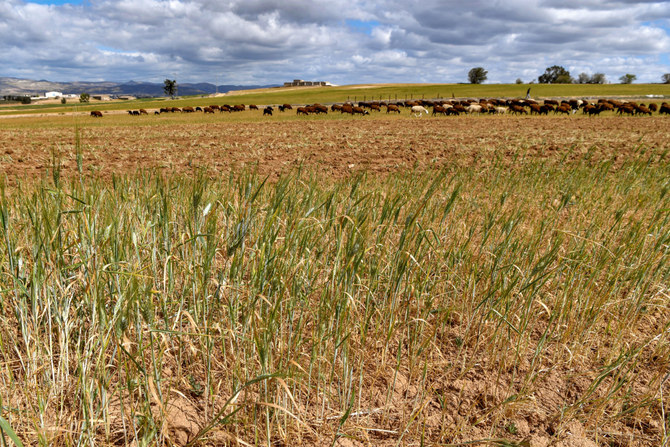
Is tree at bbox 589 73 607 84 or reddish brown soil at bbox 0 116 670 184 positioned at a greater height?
tree at bbox 589 73 607 84

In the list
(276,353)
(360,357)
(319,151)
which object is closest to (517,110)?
(319,151)

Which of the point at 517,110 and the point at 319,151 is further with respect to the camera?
the point at 517,110

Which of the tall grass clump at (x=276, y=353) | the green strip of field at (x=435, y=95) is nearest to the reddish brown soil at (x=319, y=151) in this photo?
the tall grass clump at (x=276, y=353)

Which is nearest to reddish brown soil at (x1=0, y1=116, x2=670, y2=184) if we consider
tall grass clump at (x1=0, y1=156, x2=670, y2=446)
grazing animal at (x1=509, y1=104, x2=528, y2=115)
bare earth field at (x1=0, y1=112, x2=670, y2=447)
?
bare earth field at (x1=0, y1=112, x2=670, y2=447)

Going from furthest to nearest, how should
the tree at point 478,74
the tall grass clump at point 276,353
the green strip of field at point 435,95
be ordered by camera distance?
1. the tree at point 478,74
2. the green strip of field at point 435,95
3. the tall grass clump at point 276,353

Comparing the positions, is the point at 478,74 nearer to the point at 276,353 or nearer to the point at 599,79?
the point at 599,79

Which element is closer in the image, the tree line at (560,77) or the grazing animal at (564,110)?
the grazing animal at (564,110)

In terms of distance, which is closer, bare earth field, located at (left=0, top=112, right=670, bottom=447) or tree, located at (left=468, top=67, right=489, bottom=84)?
bare earth field, located at (left=0, top=112, right=670, bottom=447)

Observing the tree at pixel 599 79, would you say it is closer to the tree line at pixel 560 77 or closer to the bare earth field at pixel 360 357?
the tree line at pixel 560 77

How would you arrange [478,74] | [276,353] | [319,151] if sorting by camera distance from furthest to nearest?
[478,74]
[319,151]
[276,353]

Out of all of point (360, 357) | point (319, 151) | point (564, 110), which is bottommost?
point (360, 357)

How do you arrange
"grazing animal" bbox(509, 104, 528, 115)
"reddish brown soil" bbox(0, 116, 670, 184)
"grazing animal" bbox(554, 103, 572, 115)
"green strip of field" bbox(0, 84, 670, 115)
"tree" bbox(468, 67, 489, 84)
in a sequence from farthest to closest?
"tree" bbox(468, 67, 489, 84), "green strip of field" bbox(0, 84, 670, 115), "grazing animal" bbox(509, 104, 528, 115), "grazing animal" bbox(554, 103, 572, 115), "reddish brown soil" bbox(0, 116, 670, 184)

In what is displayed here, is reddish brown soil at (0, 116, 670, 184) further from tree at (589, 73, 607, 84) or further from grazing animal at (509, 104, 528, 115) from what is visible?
tree at (589, 73, 607, 84)

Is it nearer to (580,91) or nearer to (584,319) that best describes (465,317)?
(584,319)
